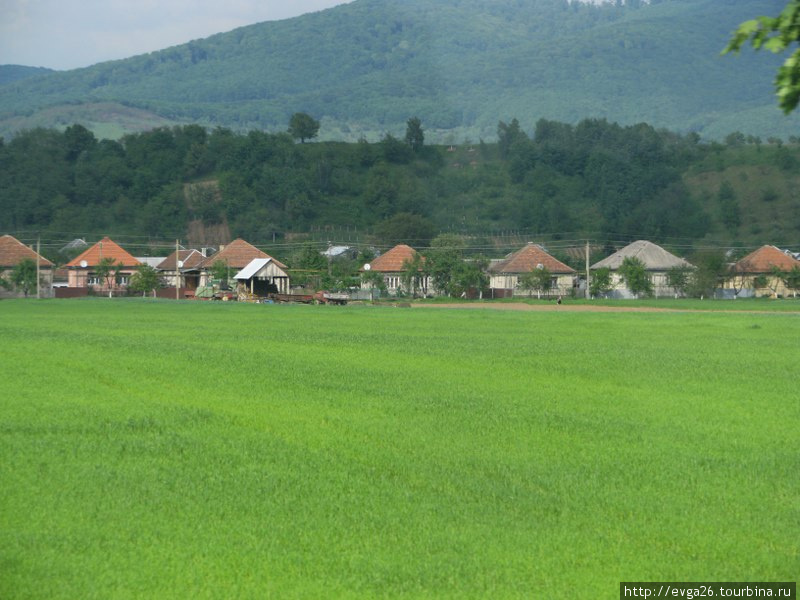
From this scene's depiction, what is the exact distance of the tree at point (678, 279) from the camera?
107 metres

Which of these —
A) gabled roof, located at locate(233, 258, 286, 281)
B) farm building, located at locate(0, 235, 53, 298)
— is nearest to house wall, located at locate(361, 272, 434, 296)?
gabled roof, located at locate(233, 258, 286, 281)

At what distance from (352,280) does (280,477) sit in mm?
88262

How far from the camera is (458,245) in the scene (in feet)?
392

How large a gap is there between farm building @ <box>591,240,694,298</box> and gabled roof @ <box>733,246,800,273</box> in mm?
4880

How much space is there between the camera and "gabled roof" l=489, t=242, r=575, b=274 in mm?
113750

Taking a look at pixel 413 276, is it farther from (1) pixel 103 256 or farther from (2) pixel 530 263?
(1) pixel 103 256

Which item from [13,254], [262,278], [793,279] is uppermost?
[13,254]

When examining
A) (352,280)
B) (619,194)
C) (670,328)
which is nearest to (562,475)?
(670,328)

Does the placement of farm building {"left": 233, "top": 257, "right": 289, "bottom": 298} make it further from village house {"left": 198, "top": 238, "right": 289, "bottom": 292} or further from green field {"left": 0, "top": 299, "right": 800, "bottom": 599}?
green field {"left": 0, "top": 299, "right": 800, "bottom": 599}

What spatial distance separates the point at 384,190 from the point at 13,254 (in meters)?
63.9

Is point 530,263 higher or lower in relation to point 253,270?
higher

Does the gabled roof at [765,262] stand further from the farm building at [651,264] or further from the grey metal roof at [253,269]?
the grey metal roof at [253,269]

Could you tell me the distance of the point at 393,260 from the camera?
11925 cm

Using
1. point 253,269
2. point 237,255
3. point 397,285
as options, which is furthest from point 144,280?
point 397,285
